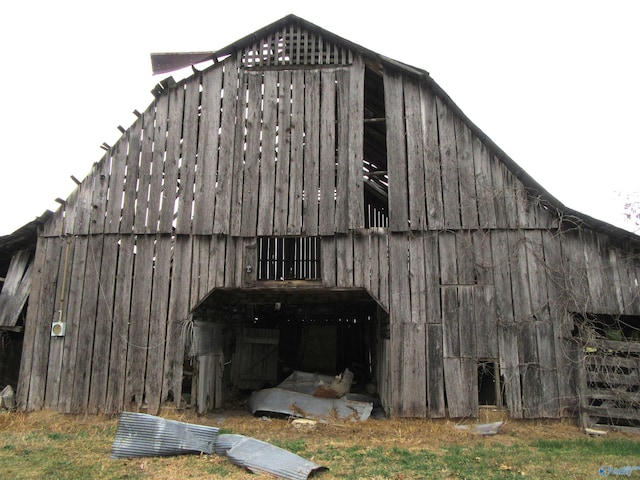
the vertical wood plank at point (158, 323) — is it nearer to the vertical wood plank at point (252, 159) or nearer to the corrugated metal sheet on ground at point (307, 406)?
the vertical wood plank at point (252, 159)

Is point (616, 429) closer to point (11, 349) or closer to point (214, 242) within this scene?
point (214, 242)

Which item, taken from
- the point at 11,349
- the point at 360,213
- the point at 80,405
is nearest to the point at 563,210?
the point at 360,213

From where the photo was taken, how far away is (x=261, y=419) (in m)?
12.1

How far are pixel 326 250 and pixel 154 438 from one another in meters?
5.29

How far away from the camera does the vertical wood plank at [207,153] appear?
11875mm

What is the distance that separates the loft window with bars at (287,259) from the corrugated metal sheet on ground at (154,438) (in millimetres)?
7764

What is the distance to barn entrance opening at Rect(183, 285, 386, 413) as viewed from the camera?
1242 centimetres

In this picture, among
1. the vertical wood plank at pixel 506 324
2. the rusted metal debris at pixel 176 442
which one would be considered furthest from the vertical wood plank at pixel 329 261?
the rusted metal debris at pixel 176 442

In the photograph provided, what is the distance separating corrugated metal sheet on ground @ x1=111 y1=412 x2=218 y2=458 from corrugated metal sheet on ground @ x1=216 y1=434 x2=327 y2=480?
0.48m

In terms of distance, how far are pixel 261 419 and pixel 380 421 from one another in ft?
9.54

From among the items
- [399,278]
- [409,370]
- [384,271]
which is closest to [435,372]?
[409,370]

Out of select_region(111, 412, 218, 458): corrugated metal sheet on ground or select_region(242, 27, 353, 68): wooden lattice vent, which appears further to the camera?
select_region(242, 27, 353, 68): wooden lattice vent

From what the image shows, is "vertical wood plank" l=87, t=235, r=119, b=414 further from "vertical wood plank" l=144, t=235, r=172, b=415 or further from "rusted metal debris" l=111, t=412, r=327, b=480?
Answer: "rusted metal debris" l=111, t=412, r=327, b=480

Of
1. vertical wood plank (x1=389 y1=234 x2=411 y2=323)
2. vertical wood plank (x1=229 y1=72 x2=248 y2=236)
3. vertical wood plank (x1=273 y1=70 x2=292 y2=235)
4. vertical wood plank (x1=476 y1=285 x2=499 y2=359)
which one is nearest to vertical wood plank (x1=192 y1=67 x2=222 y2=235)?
vertical wood plank (x1=229 y1=72 x2=248 y2=236)
